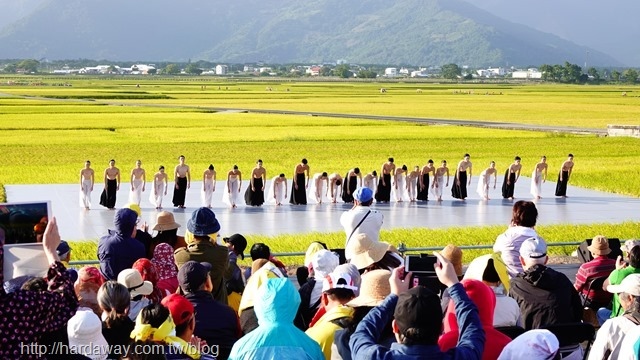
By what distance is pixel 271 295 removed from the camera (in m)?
6.42

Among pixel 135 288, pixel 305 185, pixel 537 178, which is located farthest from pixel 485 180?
pixel 135 288

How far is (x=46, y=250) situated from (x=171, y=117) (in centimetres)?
6053

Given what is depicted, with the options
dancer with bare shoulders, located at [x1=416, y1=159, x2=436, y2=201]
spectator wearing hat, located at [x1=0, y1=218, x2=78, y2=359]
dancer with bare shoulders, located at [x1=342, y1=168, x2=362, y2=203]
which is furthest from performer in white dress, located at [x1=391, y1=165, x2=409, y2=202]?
spectator wearing hat, located at [x1=0, y1=218, x2=78, y2=359]

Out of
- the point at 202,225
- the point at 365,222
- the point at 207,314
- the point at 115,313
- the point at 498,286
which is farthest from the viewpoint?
the point at 365,222

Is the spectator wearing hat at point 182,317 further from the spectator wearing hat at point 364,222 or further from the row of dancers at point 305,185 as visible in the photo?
the row of dancers at point 305,185

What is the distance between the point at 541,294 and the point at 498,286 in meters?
0.88

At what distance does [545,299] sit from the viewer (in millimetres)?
8609

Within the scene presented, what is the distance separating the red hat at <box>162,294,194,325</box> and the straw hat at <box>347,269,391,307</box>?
1.27 m

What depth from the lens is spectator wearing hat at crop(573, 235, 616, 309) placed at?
1069 centimetres

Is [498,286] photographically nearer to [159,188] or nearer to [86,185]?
[159,188]

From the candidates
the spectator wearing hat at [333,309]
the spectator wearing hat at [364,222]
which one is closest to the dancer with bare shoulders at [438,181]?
the spectator wearing hat at [364,222]

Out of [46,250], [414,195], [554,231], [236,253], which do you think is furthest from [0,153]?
[46,250]

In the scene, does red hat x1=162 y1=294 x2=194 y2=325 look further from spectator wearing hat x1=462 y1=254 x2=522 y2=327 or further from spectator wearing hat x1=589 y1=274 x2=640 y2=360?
spectator wearing hat x1=589 y1=274 x2=640 y2=360

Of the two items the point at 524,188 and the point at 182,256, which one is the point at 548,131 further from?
the point at 182,256
